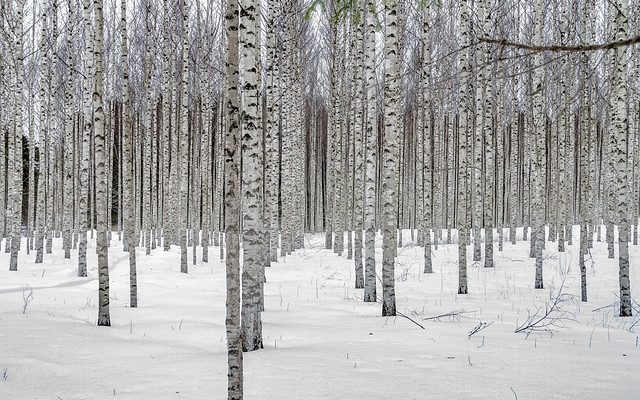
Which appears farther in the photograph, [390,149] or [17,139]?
[17,139]

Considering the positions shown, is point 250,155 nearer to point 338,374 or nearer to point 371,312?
point 338,374

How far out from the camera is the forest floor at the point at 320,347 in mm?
3893

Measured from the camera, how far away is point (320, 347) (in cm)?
527

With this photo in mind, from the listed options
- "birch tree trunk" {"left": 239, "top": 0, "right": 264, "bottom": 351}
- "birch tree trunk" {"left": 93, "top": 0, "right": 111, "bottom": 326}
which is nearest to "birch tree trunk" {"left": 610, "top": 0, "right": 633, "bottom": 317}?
"birch tree trunk" {"left": 239, "top": 0, "right": 264, "bottom": 351}

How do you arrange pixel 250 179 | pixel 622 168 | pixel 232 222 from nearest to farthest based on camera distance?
1. pixel 232 222
2. pixel 250 179
3. pixel 622 168

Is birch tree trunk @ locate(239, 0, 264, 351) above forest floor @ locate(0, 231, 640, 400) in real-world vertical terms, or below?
above

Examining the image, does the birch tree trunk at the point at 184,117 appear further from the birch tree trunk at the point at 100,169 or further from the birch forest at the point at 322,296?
the birch tree trunk at the point at 100,169

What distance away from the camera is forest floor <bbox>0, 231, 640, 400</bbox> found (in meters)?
3.89

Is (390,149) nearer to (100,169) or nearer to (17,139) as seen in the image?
(100,169)

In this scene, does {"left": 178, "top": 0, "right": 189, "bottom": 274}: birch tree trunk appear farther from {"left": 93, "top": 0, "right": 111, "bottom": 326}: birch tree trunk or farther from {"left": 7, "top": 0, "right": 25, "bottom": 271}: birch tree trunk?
{"left": 93, "top": 0, "right": 111, "bottom": 326}: birch tree trunk

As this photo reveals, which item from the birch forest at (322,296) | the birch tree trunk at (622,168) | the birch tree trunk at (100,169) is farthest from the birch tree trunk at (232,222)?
the birch tree trunk at (622,168)

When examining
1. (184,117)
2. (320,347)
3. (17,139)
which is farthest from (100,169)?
(17,139)

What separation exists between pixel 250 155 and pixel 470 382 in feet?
8.65

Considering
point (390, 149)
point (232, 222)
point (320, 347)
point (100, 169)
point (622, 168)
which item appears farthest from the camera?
point (622, 168)
